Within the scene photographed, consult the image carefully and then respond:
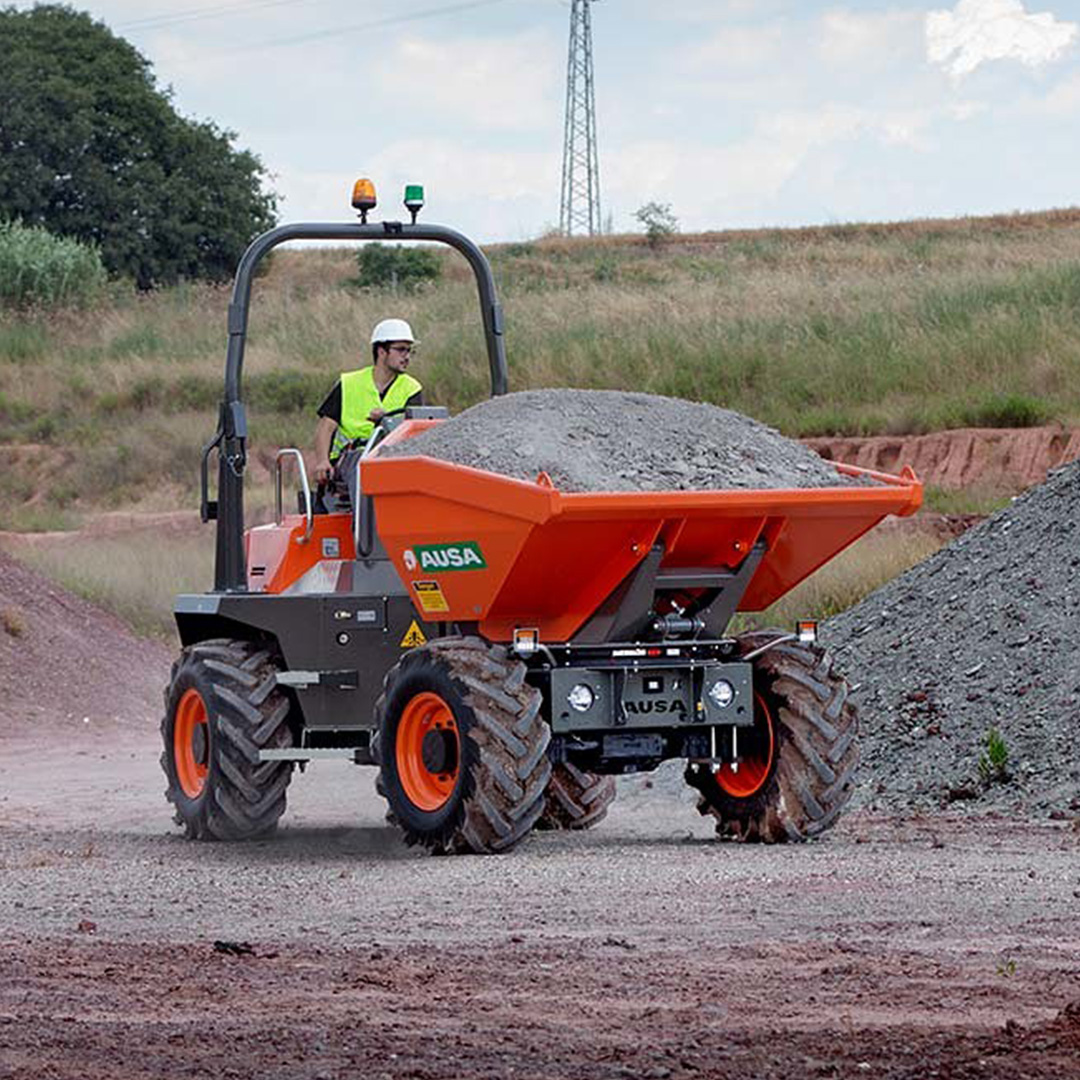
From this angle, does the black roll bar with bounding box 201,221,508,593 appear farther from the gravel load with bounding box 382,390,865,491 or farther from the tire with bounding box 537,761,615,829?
the tire with bounding box 537,761,615,829

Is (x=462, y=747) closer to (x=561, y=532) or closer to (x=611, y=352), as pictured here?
(x=561, y=532)

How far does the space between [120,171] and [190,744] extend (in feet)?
164

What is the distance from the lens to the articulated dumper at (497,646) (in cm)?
1052

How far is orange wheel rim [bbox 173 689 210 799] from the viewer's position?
490 inches

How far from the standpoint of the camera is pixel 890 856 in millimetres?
10742

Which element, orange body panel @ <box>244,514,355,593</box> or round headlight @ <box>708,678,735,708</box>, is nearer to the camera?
round headlight @ <box>708,678,735,708</box>

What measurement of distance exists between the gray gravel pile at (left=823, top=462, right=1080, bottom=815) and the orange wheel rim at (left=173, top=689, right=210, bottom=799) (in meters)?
4.05

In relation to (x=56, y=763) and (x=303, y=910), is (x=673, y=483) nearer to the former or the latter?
(x=303, y=910)

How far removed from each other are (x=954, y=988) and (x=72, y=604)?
18514 mm

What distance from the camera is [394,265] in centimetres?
5266

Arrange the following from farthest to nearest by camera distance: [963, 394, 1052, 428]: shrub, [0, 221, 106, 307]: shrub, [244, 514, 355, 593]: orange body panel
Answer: [0, 221, 106, 307]: shrub, [963, 394, 1052, 428]: shrub, [244, 514, 355, 593]: orange body panel

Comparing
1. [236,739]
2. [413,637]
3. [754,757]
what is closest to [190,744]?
[236,739]

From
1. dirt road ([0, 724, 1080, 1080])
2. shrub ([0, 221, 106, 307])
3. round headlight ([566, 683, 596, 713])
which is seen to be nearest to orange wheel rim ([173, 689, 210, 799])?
dirt road ([0, 724, 1080, 1080])

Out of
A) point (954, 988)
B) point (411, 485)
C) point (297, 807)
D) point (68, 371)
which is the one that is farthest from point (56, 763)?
point (68, 371)
